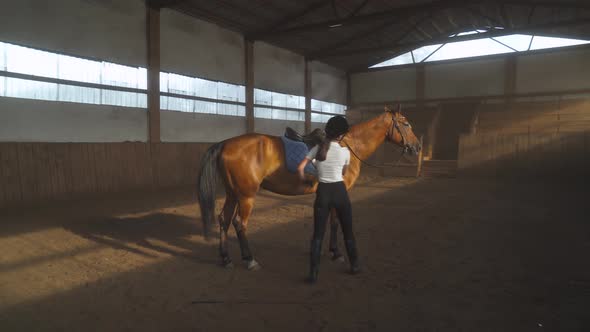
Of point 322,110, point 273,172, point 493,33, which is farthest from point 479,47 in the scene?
point 273,172

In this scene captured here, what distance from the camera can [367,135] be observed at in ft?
14.6

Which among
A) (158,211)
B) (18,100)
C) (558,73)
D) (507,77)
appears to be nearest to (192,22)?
(18,100)

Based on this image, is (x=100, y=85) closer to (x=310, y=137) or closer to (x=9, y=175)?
(x=9, y=175)

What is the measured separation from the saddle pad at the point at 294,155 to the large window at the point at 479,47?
58.6ft

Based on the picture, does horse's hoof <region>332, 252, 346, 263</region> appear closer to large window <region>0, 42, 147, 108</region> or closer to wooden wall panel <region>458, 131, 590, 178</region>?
large window <region>0, 42, 147, 108</region>

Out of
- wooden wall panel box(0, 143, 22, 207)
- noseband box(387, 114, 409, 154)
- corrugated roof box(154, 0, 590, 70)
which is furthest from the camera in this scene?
corrugated roof box(154, 0, 590, 70)

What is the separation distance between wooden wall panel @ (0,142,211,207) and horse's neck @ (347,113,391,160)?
23.2ft

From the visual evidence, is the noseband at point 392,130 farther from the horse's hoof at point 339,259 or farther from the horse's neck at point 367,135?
the horse's hoof at point 339,259

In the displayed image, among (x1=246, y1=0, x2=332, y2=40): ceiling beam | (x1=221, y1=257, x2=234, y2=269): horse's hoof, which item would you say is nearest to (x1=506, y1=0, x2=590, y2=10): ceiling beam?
(x1=246, y1=0, x2=332, y2=40): ceiling beam

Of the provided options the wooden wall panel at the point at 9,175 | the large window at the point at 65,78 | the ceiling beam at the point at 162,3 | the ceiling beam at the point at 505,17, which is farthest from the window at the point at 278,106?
the ceiling beam at the point at 505,17

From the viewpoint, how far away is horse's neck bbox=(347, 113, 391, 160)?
439 cm

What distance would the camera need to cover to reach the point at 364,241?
16.1 ft

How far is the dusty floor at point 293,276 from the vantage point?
267 cm

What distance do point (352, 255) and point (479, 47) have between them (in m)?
19.4
